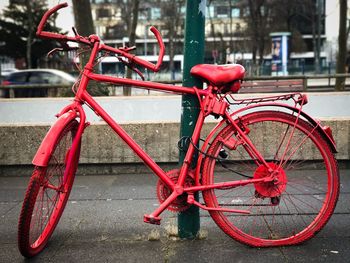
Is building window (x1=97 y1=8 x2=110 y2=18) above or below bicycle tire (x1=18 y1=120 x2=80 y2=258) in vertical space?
above

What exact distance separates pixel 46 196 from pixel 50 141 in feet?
1.47

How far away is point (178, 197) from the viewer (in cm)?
330

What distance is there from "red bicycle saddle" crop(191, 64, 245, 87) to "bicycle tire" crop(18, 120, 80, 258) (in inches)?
37.8

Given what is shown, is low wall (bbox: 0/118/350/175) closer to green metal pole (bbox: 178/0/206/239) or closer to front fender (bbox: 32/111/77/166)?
green metal pole (bbox: 178/0/206/239)

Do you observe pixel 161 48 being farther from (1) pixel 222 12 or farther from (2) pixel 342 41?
(1) pixel 222 12

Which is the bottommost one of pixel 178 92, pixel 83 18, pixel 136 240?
pixel 136 240

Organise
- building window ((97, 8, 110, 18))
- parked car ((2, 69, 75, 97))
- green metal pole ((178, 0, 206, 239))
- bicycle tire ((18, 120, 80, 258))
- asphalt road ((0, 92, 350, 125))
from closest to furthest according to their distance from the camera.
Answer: bicycle tire ((18, 120, 80, 258)) < green metal pole ((178, 0, 206, 239)) < asphalt road ((0, 92, 350, 125)) < parked car ((2, 69, 75, 97)) < building window ((97, 8, 110, 18))

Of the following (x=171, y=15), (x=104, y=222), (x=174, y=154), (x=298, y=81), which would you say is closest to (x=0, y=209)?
(x=104, y=222)

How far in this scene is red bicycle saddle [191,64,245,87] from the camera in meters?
3.19

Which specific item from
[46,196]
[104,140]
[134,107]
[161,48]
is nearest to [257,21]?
[134,107]

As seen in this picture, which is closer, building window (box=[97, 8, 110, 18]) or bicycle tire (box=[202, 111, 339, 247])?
bicycle tire (box=[202, 111, 339, 247])

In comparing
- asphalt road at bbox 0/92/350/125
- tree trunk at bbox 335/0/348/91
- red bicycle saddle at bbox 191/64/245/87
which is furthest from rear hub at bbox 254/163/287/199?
tree trunk at bbox 335/0/348/91

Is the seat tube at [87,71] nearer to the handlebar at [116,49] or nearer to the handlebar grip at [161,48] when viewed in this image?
the handlebar at [116,49]

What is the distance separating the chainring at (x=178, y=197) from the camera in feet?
10.8
